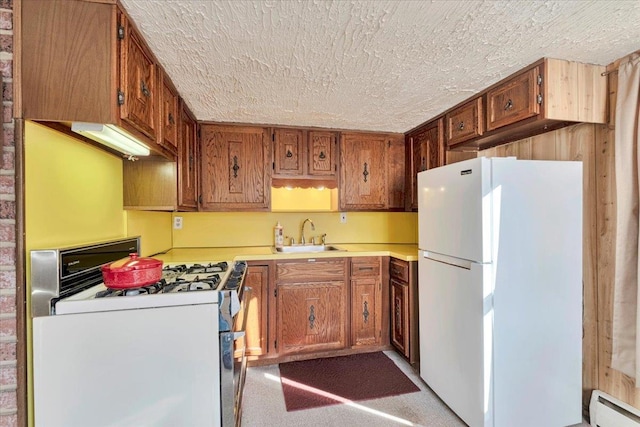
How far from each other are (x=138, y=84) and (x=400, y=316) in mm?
2388

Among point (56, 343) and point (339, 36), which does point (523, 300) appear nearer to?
point (339, 36)

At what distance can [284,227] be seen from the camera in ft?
9.70

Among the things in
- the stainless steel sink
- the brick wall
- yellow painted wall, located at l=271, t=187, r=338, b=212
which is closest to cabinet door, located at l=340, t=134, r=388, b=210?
yellow painted wall, located at l=271, t=187, r=338, b=212

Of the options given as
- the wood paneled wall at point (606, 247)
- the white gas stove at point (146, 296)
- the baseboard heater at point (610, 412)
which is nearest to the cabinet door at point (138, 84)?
the white gas stove at point (146, 296)

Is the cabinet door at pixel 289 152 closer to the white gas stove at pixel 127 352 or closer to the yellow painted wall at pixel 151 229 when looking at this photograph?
the yellow painted wall at pixel 151 229

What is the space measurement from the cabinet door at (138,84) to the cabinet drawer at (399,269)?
1.98 meters

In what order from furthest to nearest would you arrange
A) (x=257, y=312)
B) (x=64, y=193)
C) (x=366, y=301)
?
(x=366, y=301), (x=257, y=312), (x=64, y=193)

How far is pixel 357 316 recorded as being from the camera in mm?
2518

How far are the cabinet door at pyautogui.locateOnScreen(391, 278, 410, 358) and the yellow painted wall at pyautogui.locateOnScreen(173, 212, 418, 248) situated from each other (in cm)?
78

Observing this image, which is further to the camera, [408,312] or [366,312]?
[366,312]

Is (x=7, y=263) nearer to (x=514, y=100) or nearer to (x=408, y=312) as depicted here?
(x=408, y=312)

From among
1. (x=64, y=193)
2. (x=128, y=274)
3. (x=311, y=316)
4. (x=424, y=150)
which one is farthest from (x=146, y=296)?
(x=424, y=150)

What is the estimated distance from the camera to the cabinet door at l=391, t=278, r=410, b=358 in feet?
7.60

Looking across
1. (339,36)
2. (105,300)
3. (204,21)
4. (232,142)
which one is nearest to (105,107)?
(204,21)
